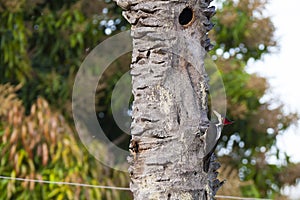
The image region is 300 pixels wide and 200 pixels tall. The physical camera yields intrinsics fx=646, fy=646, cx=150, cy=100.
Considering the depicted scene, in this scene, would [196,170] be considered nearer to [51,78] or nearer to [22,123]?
[22,123]

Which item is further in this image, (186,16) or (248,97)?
(248,97)

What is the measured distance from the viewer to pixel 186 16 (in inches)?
47.8

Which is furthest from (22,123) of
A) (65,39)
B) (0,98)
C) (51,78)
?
(65,39)

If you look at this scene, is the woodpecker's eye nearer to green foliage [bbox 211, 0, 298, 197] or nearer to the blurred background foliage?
the blurred background foliage

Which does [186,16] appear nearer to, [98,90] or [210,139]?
[210,139]

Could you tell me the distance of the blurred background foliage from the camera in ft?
10.3

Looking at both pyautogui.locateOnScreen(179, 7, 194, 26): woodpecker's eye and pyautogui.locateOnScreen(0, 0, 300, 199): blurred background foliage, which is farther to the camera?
pyautogui.locateOnScreen(0, 0, 300, 199): blurred background foliage

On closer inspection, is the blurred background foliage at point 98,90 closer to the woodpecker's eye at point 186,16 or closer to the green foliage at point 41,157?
the green foliage at point 41,157

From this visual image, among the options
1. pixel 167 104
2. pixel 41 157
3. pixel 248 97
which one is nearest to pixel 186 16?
pixel 167 104

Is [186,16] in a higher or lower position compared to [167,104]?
higher

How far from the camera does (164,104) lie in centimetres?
116

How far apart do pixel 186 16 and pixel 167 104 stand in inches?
7.1

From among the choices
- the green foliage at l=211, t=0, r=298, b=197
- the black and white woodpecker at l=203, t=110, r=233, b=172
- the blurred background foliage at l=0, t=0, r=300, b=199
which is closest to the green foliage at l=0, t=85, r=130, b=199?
the blurred background foliage at l=0, t=0, r=300, b=199

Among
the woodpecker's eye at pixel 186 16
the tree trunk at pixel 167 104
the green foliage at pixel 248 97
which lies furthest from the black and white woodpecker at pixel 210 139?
the green foliage at pixel 248 97
